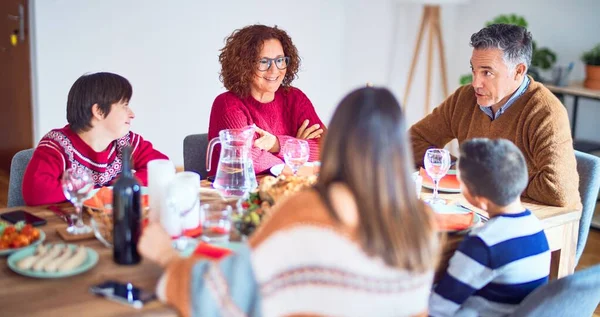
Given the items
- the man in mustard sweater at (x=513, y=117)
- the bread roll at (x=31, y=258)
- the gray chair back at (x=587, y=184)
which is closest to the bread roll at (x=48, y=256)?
the bread roll at (x=31, y=258)

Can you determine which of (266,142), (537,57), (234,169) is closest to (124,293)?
(234,169)

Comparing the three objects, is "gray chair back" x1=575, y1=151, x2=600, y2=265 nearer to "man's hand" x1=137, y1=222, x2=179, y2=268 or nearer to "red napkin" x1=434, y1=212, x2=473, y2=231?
"red napkin" x1=434, y1=212, x2=473, y2=231

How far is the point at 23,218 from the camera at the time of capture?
6.48 feet

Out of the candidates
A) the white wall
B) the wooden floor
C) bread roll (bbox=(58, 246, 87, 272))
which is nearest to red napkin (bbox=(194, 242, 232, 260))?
bread roll (bbox=(58, 246, 87, 272))

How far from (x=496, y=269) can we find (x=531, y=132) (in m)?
0.89

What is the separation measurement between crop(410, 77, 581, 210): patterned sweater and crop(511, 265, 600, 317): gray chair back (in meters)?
0.63

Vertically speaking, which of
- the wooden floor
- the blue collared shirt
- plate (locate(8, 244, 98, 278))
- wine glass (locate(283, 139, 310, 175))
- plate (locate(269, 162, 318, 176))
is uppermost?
the blue collared shirt

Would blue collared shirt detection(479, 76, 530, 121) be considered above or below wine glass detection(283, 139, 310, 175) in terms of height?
above

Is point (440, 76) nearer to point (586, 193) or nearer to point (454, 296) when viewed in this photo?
point (586, 193)

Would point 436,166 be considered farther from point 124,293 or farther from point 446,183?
point 124,293

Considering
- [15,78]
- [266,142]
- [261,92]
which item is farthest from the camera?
[15,78]

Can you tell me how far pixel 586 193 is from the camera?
2.61 meters

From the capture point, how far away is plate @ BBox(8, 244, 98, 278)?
5.27 feet

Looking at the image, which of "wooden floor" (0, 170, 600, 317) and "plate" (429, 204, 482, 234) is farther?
"wooden floor" (0, 170, 600, 317)
